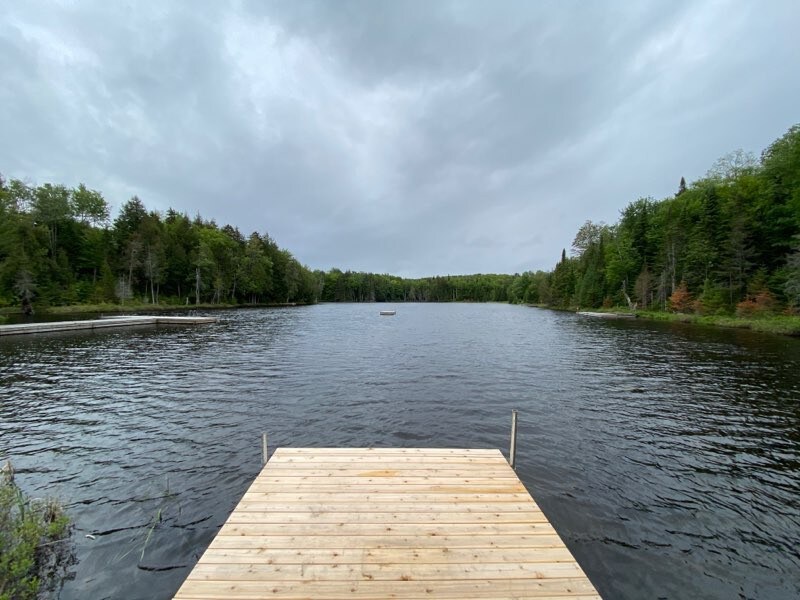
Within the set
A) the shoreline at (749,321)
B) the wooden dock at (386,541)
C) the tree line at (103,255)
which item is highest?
the tree line at (103,255)

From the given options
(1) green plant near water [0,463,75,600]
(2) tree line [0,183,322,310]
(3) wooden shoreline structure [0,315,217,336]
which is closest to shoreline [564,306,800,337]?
(1) green plant near water [0,463,75,600]

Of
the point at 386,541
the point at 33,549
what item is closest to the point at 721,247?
the point at 386,541

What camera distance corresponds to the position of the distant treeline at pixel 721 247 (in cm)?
4200

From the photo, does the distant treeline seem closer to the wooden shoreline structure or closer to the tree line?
the wooden shoreline structure

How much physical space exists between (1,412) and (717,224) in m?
72.4

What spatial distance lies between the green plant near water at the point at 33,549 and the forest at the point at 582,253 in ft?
169

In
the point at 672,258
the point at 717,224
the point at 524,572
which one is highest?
the point at 717,224

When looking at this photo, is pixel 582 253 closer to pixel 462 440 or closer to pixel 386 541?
pixel 462 440

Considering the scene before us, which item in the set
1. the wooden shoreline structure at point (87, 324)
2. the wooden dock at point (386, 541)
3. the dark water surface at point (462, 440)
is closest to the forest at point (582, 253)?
the wooden shoreline structure at point (87, 324)

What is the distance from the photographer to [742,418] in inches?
456

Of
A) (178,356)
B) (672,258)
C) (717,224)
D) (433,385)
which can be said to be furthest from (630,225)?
(178,356)

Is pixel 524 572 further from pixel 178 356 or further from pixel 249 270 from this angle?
pixel 249 270

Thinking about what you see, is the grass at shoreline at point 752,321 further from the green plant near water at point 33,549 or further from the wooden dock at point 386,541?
the green plant near water at point 33,549

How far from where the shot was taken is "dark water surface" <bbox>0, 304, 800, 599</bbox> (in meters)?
5.48
